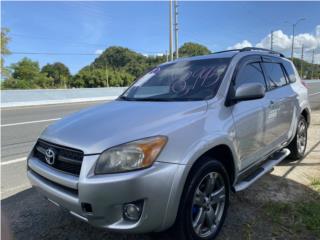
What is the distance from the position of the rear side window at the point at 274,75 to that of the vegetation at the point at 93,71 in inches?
2238

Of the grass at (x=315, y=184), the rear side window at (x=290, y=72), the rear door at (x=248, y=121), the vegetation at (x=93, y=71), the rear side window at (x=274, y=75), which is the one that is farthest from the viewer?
the vegetation at (x=93, y=71)

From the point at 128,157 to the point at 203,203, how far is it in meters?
0.92

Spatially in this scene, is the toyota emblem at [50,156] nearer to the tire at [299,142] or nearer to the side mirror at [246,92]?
the side mirror at [246,92]

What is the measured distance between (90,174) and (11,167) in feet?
11.9

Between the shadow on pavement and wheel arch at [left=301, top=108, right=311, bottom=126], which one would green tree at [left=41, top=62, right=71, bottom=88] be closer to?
wheel arch at [left=301, top=108, right=311, bottom=126]

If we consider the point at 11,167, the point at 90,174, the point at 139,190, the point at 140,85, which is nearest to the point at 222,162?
the point at 139,190

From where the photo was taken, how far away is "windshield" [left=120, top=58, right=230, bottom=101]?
3.28 m

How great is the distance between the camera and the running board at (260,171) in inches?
129

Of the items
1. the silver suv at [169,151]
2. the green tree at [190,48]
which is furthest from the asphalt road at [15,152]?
the green tree at [190,48]

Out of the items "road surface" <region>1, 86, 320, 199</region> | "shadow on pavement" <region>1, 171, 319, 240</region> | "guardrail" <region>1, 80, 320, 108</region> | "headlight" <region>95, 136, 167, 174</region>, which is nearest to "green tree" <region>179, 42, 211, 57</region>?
"guardrail" <region>1, 80, 320, 108</region>

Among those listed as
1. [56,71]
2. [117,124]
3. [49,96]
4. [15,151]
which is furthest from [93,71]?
[117,124]

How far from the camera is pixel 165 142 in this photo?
239cm

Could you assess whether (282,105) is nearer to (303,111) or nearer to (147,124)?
(303,111)

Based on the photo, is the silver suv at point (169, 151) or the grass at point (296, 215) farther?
the grass at point (296, 215)
